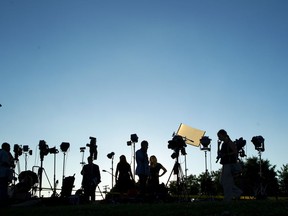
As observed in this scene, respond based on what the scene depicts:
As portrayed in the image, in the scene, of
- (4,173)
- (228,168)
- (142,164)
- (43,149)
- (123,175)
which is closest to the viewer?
(228,168)

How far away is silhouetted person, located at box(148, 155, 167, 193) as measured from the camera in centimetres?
1368

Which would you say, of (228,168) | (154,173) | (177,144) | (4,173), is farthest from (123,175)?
(228,168)

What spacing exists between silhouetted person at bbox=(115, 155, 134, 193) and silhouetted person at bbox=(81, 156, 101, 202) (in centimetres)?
83

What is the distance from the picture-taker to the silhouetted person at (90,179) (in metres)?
13.6

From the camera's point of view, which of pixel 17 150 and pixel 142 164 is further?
pixel 17 150

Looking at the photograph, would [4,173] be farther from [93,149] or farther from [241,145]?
[241,145]

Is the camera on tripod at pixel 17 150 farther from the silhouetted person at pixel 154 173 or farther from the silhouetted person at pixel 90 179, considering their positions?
the silhouetted person at pixel 154 173

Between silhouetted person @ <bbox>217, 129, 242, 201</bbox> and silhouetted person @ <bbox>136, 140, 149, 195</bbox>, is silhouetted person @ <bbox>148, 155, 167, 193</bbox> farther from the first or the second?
silhouetted person @ <bbox>217, 129, 242, 201</bbox>

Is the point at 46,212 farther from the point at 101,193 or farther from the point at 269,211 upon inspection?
the point at 101,193

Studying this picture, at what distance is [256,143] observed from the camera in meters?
15.7

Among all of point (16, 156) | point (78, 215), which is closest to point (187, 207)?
point (78, 215)

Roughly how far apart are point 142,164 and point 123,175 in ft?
4.38

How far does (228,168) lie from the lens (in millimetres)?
9734

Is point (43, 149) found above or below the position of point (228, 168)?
above
